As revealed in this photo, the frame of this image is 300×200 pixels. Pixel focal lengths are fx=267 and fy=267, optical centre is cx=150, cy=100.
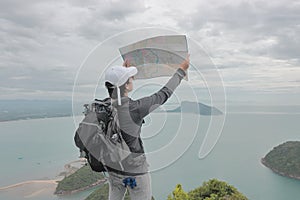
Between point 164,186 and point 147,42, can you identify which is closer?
point 147,42

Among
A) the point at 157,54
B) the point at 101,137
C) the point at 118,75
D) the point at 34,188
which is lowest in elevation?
the point at 101,137

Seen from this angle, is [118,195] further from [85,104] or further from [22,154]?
[22,154]

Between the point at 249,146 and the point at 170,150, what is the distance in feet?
182

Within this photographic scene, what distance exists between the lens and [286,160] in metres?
34.2

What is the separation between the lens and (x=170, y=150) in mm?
1345

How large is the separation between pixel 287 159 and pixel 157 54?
37871 millimetres

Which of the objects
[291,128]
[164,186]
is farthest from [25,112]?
[291,128]

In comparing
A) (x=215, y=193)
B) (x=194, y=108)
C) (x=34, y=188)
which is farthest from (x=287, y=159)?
(x=194, y=108)

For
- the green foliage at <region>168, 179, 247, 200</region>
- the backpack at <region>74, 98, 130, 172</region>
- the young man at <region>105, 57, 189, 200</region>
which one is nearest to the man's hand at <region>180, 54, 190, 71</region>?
the young man at <region>105, 57, 189, 200</region>

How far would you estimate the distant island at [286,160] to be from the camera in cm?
3189

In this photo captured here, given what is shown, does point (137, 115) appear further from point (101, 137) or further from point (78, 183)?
point (78, 183)

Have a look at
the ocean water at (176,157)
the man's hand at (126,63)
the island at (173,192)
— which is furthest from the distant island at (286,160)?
the man's hand at (126,63)

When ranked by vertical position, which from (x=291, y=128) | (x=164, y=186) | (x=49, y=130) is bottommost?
(x=164, y=186)

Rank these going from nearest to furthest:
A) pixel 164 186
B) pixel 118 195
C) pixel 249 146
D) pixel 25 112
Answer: pixel 118 195 < pixel 164 186 < pixel 249 146 < pixel 25 112
